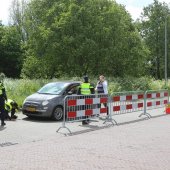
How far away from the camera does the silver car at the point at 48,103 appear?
14.8 metres

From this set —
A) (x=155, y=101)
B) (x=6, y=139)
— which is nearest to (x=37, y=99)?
(x=6, y=139)

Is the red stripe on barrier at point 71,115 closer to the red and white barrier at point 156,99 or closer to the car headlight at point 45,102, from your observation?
the car headlight at point 45,102

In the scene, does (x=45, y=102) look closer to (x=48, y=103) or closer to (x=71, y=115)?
(x=48, y=103)

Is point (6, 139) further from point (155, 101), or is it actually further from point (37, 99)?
point (155, 101)

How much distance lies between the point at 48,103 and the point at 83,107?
200 cm

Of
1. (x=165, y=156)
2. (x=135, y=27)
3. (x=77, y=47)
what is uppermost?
(x=135, y=27)

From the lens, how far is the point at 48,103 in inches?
584

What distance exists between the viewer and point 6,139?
1073cm

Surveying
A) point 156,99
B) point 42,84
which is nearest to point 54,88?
point 156,99

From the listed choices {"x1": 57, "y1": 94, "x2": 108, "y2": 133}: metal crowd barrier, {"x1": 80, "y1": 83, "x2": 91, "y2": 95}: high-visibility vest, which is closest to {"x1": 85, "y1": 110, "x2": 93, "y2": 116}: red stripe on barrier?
{"x1": 57, "y1": 94, "x2": 108, "y2": 133}: metal crowd barrier

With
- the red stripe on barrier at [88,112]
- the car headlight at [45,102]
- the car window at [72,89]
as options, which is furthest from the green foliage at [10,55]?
the red stripe on barrier at [88,112]

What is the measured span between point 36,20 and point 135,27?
43.2 feet

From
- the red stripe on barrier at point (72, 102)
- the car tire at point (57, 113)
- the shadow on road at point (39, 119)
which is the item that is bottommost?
the shadow on road at point (39, 119)

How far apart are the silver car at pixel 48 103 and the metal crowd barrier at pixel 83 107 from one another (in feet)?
5.70
